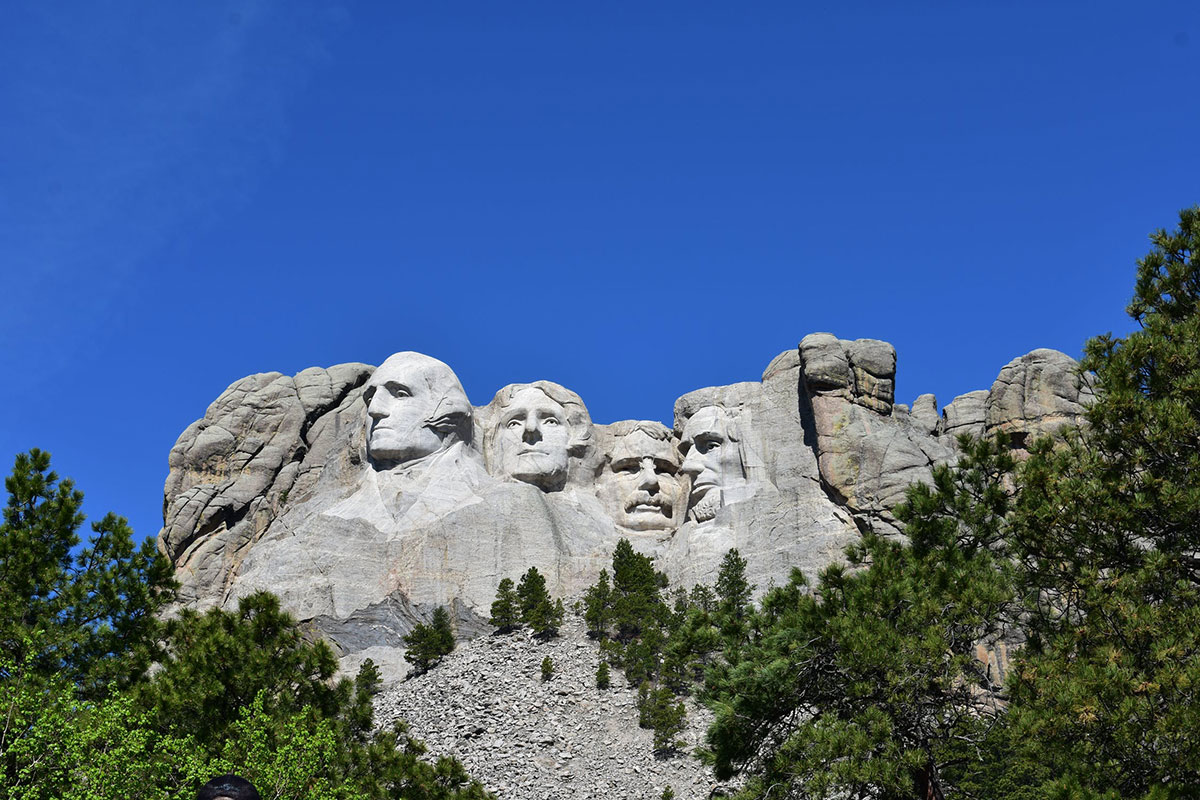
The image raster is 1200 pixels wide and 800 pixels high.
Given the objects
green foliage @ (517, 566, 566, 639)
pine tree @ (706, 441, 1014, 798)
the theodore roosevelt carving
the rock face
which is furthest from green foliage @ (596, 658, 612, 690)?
pine tree @ (706, 441, 1014, 798)

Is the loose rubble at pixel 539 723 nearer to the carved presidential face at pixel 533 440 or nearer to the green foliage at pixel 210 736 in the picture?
the carved presidential face at pixel 533 440

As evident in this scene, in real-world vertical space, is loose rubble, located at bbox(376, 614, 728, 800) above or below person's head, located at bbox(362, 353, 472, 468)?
below

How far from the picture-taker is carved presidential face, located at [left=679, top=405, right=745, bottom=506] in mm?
48562

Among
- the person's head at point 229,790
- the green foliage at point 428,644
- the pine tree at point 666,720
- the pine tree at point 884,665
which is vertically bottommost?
the person's head at point 229,790

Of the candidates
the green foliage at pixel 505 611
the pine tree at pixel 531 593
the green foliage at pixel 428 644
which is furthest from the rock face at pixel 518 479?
the pine tree at pixel 531 593

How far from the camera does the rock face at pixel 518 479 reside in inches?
1761

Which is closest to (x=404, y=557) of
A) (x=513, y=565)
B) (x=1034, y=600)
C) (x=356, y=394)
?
(x=513, y=565)

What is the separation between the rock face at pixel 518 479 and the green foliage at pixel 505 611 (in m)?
0.66

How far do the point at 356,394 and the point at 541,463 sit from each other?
8254mm

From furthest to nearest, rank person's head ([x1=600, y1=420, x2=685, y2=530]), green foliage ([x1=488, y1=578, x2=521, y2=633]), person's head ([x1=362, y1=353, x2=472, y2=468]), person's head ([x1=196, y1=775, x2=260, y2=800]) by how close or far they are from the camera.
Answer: person's head ([x1=600, y1=420, x2=685, y2=530]), person's head ([x1=362, y1=353, x2=472, y2=468]), green foliage ([x1=488, y1=578, x2=521, y2=633]), person's head ([x1=196, y1=775, x2=260, y2=800])

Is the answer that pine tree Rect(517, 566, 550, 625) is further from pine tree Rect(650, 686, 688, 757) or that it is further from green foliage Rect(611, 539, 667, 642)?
pine tree Rect(650, 686, 688, 757)

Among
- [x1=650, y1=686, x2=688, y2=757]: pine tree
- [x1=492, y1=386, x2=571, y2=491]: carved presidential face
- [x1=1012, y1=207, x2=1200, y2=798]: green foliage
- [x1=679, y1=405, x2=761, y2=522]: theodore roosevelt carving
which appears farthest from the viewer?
[x1=492, y1=386, x2=571, y2=491]: carved presidential face

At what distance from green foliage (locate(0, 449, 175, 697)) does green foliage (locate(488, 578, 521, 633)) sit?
16.2 m

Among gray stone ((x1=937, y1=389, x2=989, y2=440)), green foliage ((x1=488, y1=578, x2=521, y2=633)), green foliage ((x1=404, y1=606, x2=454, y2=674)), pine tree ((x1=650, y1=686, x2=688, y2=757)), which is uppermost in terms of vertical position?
gray stone ((x1=937, y1=389, x2=989, y2=440))
